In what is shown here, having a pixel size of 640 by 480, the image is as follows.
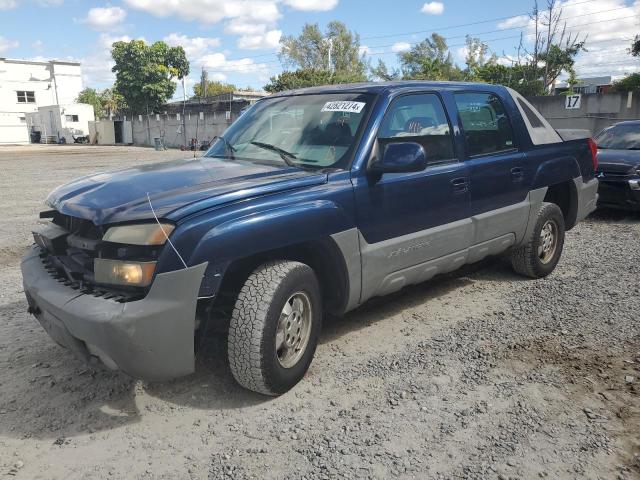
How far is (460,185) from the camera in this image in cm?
414

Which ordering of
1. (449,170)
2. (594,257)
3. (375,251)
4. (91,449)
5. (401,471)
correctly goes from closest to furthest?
(401,471)
(91,449)
(375,251)
(449,170)
(594,257)

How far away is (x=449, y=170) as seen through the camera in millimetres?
4070

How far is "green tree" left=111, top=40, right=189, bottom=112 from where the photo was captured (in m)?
50.2

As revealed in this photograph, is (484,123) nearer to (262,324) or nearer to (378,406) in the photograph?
(378,406)

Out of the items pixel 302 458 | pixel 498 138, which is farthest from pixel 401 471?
pixel 498 138

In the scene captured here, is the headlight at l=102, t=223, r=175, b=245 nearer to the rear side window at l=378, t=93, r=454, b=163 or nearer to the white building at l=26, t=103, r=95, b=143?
the rear side window at l=378, t=93, r=454, b=163

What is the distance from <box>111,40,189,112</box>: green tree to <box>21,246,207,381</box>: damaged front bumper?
5132cm

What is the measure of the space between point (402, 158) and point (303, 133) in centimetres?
81

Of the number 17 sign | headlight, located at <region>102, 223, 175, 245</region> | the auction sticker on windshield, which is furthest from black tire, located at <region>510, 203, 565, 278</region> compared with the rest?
the number 17 sign

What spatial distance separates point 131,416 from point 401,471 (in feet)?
4.97

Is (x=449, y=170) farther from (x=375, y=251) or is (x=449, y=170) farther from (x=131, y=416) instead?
(x=131, y=416)

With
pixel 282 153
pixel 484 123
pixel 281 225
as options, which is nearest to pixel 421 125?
pixel 484 123

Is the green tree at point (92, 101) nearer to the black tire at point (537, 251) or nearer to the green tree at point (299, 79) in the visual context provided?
the green tree at point (299, 79)

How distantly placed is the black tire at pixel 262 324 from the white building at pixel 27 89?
60.5m
